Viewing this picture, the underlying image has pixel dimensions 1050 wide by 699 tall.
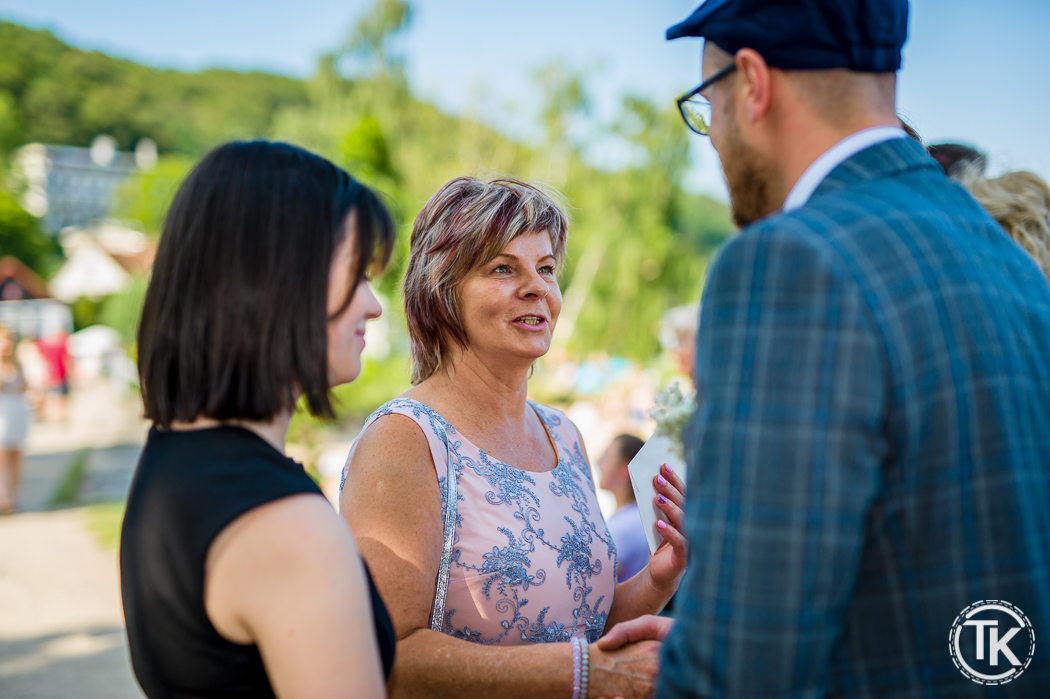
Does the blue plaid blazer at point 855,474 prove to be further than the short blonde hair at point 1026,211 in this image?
No

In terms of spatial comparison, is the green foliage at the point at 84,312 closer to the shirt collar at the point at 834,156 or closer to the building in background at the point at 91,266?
the building in background at the point at 91,266

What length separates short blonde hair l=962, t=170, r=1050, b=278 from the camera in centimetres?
230

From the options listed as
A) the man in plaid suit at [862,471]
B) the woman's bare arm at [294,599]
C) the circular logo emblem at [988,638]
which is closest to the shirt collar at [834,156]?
the man in plaid suit at [862,471]

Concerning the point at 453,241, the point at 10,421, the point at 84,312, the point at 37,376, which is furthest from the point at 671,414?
the point at 84,312

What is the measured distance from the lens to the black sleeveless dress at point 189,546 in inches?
43.0

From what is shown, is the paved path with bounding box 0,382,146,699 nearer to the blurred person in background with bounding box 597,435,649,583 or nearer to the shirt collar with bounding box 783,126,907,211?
the blurred person in background with bounding box 597,435,649,583

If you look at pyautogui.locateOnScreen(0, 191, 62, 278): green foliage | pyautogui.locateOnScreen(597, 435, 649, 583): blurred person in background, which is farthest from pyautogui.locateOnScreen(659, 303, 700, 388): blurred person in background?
pyautogui.locateOnScreen(0, 191, 62, 278): green foliage

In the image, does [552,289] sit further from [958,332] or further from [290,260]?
[958,332]

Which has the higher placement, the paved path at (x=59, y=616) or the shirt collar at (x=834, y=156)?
the shirt collar at (x=834, y=156)

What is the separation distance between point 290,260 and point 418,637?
102cm


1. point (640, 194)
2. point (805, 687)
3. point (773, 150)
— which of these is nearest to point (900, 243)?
point (773, 150)

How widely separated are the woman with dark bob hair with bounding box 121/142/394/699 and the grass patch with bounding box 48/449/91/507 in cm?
972

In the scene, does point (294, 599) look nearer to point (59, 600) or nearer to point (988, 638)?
point (988, 638)

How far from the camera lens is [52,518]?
859cm
